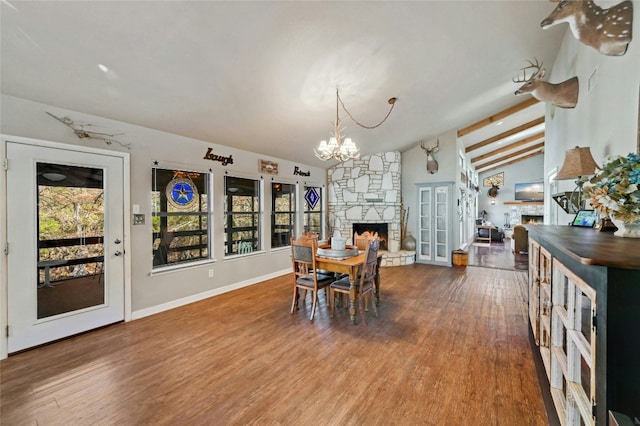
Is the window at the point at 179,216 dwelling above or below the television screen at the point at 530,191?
below

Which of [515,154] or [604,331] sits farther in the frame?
[515,154]

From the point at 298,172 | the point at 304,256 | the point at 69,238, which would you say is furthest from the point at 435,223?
the point at 69,238

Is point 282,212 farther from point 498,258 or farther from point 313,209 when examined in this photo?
point 498,258

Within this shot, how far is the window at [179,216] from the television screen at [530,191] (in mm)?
12872

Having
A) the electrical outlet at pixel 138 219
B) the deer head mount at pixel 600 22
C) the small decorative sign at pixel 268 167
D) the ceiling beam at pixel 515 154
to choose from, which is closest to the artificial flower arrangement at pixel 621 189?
the deer head mount at pixel 600 22

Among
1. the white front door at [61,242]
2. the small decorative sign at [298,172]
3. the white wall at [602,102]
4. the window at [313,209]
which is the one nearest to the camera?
the white wall at [602,102]


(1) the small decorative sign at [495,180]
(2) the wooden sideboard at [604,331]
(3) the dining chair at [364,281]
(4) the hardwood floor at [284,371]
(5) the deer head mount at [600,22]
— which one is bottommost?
(4) the hardwood floor at [284,371]

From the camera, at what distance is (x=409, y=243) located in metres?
7.30

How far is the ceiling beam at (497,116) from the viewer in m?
5.78

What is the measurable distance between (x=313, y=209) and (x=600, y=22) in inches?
228

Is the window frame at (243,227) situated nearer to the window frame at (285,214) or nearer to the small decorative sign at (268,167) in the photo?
the small decorative sign at (268,167)

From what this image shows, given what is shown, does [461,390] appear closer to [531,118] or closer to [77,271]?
[77,271]

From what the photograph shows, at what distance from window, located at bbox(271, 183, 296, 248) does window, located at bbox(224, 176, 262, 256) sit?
438 millimetres

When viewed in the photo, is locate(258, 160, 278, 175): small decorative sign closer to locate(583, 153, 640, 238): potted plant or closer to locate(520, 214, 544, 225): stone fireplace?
locate(583, 153, 640, 238): potted plant
